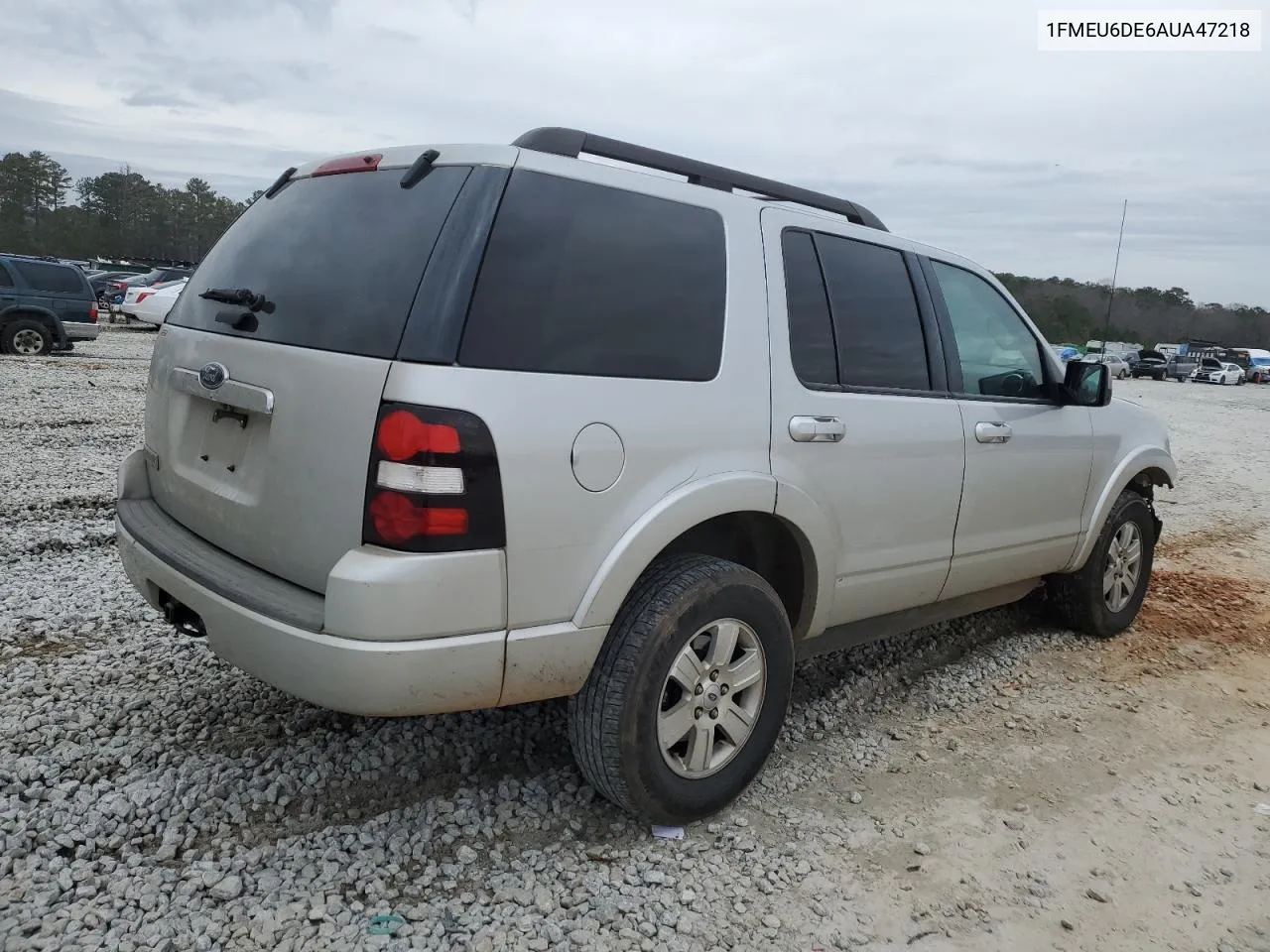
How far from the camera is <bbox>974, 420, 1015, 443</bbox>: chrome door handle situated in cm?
367

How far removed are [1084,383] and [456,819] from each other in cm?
328

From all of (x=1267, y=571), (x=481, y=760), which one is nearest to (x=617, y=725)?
(x=481, y=760)

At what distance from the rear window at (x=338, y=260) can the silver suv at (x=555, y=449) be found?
0.04 feet

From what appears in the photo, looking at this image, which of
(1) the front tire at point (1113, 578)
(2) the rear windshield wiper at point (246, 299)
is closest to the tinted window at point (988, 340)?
(1) the front tire at point (1113, 578)

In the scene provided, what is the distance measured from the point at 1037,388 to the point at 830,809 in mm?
2204

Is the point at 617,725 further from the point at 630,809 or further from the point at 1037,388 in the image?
the point at 1037,388

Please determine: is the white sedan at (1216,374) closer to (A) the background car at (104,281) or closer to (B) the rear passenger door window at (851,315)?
(A) the background car at (104,281)

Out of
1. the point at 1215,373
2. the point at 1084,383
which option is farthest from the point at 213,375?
the point at 1215,373

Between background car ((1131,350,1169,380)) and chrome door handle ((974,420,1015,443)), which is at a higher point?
background car ((1131,350,1169,380))

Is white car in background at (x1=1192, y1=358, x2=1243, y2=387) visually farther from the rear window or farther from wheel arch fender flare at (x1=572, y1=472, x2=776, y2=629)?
the rear window

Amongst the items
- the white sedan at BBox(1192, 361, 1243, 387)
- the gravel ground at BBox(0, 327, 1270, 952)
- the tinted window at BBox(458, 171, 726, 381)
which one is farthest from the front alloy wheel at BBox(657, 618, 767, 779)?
the white sedan at BBox(1192, 361, 1243, 387)

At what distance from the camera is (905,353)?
138 inches

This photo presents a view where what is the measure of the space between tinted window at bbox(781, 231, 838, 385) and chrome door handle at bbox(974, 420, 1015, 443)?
85cm

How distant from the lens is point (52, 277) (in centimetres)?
1625
